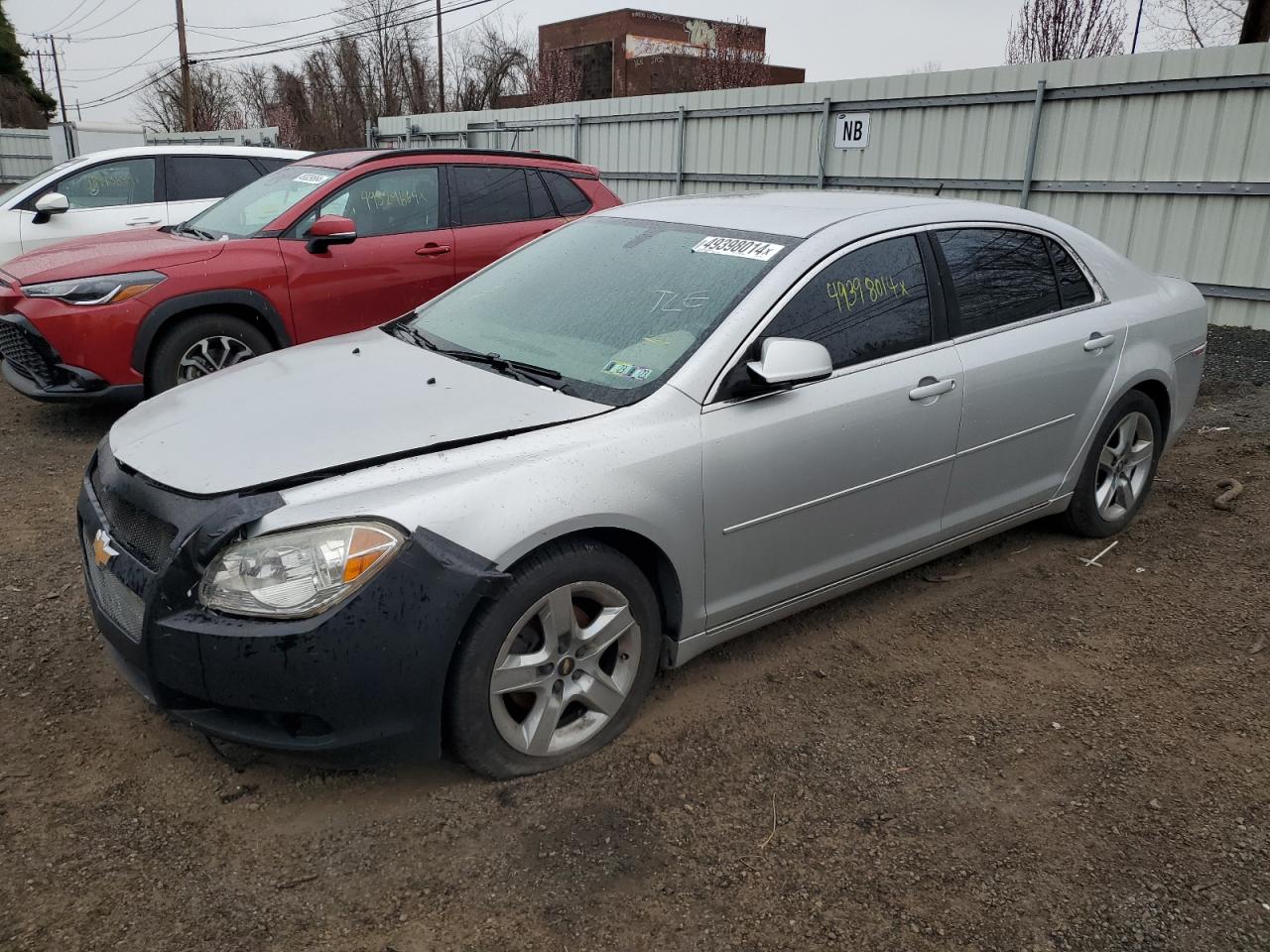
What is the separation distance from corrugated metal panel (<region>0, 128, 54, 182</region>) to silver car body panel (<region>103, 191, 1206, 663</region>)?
24.9 m

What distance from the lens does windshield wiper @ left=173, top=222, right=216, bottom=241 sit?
6479 mm

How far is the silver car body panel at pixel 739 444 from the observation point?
2621 millimetres

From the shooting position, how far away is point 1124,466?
15.4ft

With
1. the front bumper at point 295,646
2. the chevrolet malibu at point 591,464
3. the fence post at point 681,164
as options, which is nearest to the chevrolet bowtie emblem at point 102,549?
the chevrolet malibu at point 591,464

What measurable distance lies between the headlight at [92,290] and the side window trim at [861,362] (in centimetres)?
431

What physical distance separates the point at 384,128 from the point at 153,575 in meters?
20.9

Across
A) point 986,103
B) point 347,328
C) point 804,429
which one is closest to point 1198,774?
point 804,429

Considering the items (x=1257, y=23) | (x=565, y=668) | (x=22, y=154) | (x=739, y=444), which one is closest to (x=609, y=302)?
(x=739, y=444)

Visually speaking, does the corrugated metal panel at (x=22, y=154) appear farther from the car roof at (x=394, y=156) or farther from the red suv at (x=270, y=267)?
the red suv at (x=270, y=267)

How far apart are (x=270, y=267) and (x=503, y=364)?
3588 millimetres

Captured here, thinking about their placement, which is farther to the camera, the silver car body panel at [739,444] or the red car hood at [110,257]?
the red car hood at [110,257]

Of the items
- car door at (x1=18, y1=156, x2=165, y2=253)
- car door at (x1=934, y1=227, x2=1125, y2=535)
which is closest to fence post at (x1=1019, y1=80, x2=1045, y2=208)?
car door at (x1=934, y1=227, x2=1125, y2=535)

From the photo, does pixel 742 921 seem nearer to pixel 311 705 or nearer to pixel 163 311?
pixel 311 705

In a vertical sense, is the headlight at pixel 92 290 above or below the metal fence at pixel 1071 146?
below
